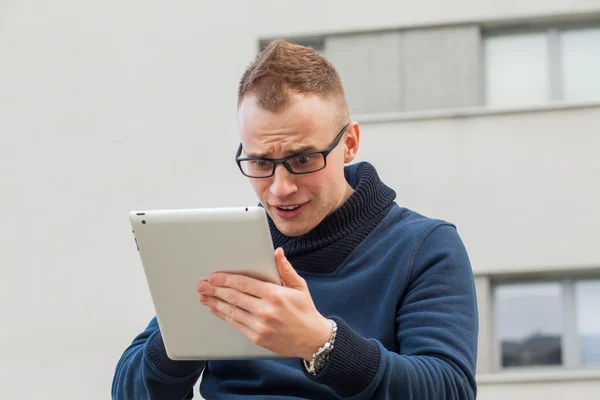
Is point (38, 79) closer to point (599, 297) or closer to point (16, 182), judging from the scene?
point (16, 182)

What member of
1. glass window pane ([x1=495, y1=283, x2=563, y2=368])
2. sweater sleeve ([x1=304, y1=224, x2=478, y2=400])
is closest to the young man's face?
sweater sleeve ([x1=304, y1=224, x2=478, y2=400])

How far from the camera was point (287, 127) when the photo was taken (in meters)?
2.44

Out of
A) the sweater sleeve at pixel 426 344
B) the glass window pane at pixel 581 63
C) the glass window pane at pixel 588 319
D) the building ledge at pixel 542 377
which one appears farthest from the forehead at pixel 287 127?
the glass window pane at pixel 581 63

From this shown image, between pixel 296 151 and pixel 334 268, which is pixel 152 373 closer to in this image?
pixel 334 268

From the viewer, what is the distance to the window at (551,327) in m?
9.30

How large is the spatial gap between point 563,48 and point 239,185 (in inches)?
116

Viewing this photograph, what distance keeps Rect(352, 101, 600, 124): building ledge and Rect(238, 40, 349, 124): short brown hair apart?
6.85 metres

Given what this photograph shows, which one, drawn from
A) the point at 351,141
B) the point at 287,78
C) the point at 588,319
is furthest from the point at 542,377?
the point at 287,78

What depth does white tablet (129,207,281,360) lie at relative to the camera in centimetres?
211

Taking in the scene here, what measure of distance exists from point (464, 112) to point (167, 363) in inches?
284

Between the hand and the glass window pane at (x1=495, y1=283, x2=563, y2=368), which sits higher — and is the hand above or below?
above

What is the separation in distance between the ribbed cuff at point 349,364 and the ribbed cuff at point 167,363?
0.38 metres

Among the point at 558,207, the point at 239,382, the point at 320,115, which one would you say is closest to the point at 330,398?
the point at 239,382

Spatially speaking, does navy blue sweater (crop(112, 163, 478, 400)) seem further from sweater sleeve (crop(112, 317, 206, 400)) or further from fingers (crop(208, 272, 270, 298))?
fingers (crop(208, 272, 270, 298))
